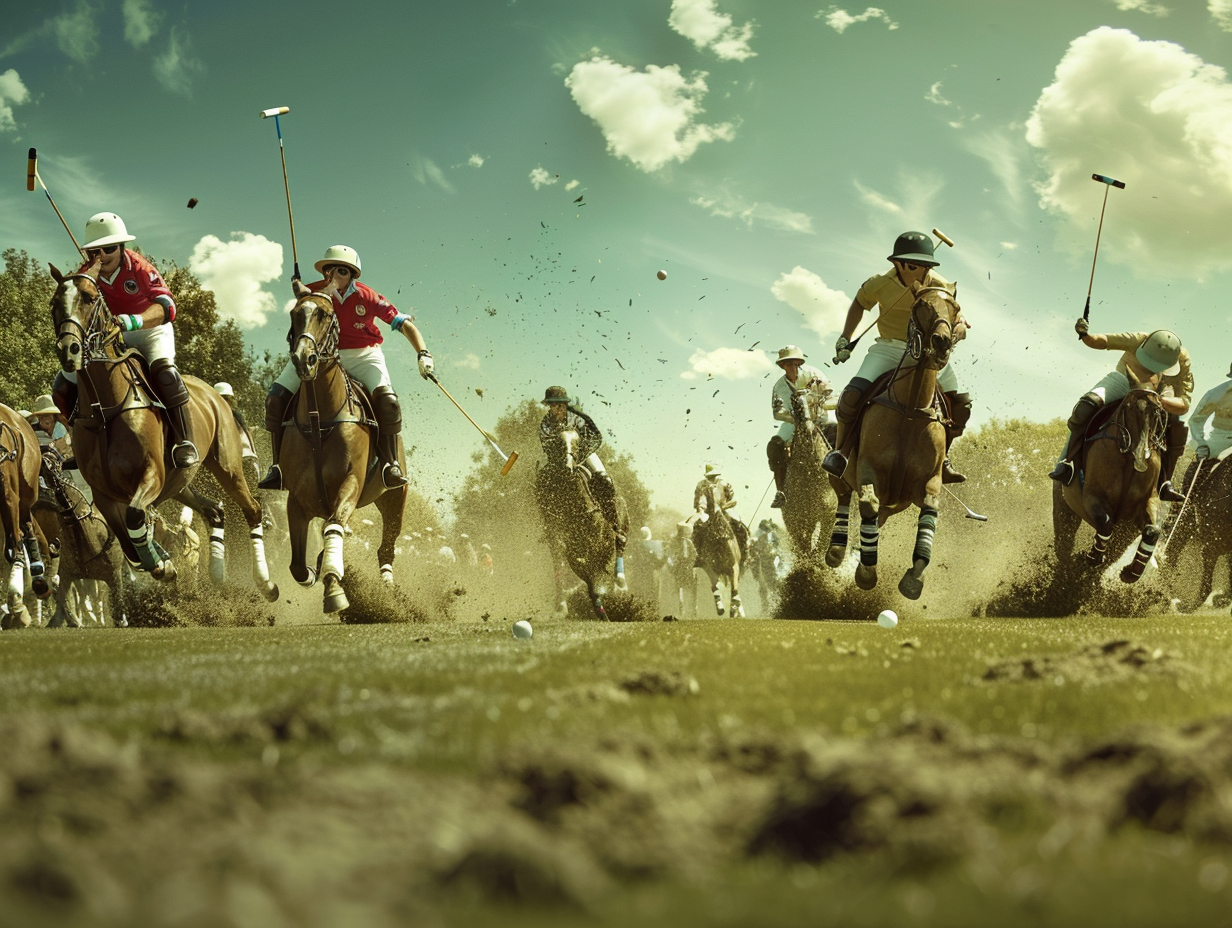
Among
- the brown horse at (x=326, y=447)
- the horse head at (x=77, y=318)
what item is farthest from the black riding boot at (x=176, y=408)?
the brown horse at (x=326, y=447)

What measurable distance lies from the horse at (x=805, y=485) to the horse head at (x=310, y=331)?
10.0 metres

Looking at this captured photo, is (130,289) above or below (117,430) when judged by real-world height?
above

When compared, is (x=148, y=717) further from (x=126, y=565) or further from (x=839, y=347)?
(x=126, y=565)

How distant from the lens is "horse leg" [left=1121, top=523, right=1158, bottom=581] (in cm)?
1587

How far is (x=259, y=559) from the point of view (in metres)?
15.5

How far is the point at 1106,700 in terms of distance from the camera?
5273 millimetres

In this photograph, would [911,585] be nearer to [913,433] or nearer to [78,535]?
[913,433]

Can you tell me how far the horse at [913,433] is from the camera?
500 inches

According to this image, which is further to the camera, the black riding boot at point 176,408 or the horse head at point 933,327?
the black riding boot at point 176,408

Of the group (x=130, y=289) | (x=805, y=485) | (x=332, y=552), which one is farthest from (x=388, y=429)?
(x=805, y=485)

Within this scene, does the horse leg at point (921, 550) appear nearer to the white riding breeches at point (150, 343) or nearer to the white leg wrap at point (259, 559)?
the white leg wrap at point (259, 559)

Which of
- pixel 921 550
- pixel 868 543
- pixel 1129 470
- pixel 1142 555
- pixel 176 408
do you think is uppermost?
pixel 176 408

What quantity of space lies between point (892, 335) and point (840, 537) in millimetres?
2659

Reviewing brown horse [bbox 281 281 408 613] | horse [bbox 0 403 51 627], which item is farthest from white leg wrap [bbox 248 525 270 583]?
horse [bbox 0 403 51 627]
